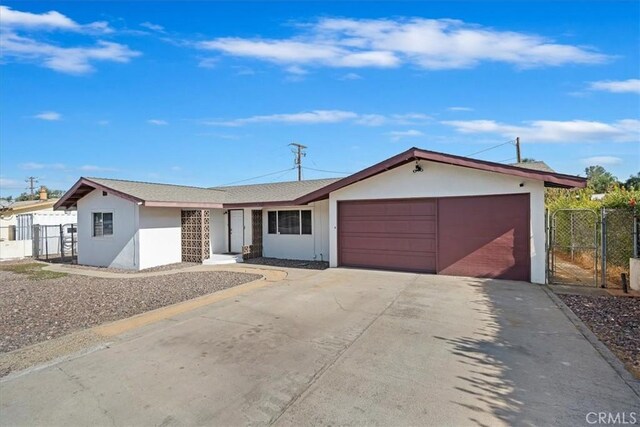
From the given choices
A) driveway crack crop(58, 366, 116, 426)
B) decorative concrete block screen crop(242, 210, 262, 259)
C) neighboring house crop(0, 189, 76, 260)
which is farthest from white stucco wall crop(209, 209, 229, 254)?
driveway crack crop(58, 366, 116, 426)

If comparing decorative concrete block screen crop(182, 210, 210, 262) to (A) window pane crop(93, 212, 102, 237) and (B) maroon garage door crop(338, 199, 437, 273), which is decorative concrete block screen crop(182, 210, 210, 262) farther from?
(B) maroon garage door crop(338, 199, 437, 273)

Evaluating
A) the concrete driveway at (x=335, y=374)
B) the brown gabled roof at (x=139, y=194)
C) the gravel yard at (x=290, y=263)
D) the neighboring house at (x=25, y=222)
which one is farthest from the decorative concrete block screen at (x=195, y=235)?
the neighboring house at (x=25, y=222)

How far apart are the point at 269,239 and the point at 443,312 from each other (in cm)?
981

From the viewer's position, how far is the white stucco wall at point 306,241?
44.8 feet

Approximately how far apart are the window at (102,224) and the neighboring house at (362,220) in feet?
0.13

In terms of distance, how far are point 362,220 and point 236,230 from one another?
6.70 metres

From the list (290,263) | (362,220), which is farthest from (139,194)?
(362,220)

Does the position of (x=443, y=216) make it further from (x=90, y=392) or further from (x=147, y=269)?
(x=147, y=269)

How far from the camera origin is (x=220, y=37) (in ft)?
36.7

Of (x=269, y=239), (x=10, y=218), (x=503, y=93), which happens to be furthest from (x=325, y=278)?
(x=10, y=218)

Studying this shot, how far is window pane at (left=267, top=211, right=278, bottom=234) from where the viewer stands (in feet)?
49.0

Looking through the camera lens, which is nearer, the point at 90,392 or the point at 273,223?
the point at 90,392

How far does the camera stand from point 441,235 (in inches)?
401

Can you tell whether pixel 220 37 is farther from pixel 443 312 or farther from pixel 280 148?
pixel 280 148
